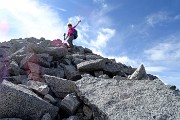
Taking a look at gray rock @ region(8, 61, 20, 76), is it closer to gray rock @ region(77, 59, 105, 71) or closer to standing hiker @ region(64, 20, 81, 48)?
gray rock @ region(77, 59, 105, 71)

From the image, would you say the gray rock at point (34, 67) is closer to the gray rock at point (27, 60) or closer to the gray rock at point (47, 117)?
the gray rock at point (27, 60)

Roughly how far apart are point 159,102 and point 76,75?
563 centimetres

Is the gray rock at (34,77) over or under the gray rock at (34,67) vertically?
under

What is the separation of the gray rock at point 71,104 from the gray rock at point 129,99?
0.27 meters

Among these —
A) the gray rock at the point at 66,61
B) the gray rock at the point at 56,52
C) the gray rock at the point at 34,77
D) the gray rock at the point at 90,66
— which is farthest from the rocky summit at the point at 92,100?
the gray rock at the point at 56,52

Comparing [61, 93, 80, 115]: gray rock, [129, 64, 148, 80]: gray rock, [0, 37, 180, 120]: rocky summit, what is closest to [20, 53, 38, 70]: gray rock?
[0, 37, 180, 120]: rocky summit

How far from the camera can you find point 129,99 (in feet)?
26.3

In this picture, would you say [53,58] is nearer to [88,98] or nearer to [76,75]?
[76,75]

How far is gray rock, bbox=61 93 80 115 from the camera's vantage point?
8656 millimetres

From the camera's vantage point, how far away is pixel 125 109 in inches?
299

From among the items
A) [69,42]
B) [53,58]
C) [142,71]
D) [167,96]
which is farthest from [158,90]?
[69,42]

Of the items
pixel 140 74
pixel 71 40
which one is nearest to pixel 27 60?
pixel 140 74

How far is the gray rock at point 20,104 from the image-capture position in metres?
8.02

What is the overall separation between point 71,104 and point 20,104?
4.97 ft
